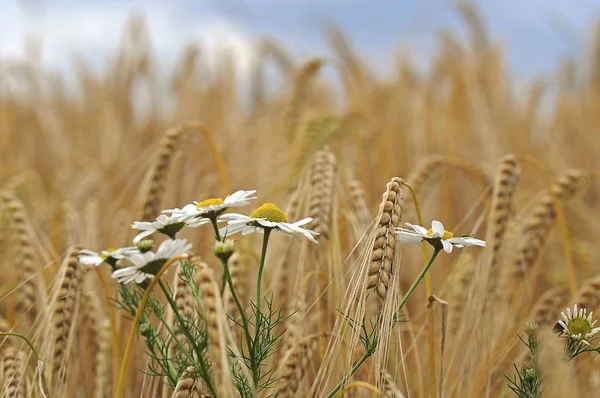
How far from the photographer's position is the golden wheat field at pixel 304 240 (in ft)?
2.72

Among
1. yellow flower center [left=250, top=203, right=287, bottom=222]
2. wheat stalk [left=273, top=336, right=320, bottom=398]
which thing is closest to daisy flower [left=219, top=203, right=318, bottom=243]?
yellow flower center [left=250, top=203, right=287, bottom=222]

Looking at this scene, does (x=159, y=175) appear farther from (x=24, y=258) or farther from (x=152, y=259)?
(x=152, y=259)

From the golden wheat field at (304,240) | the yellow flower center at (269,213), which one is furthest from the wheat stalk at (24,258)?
the yellow flower center at (269,213)

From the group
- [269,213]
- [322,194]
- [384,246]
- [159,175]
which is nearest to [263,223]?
[269,213]

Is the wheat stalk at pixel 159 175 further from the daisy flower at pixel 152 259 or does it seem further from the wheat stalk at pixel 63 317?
the daisy flower at pixel 152 259

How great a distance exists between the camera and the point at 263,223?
0.79m

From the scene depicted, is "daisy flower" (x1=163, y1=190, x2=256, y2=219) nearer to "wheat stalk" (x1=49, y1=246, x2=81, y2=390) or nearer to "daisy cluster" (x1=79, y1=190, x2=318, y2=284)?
"daisy cluster" (x1=79, y1=190, x2=318, y2=284)

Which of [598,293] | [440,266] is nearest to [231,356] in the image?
[598,293]

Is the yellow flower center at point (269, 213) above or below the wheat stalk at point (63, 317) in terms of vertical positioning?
above

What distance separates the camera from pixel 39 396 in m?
1.06

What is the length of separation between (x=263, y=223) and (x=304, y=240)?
36 centimetres

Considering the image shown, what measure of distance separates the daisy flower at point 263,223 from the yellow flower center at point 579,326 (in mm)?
323

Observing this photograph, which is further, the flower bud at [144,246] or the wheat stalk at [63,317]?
the wheat stalk at [63,317]

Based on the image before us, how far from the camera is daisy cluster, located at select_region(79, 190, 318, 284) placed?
75 centimetres
